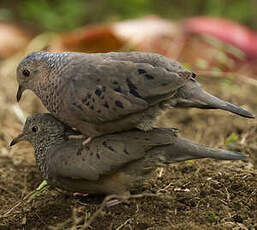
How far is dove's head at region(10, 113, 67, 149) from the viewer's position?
12.1ft

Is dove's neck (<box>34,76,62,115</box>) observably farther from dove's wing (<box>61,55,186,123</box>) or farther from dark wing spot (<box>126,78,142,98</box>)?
dark wing spot (<box>126,78,142,98</box>)

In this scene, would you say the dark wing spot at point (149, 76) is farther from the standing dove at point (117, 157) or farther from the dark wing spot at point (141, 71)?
the standing dove at point (117, 157)

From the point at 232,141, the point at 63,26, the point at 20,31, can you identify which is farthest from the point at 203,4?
the point at 232,141

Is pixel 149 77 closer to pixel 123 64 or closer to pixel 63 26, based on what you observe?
pixel 123 64

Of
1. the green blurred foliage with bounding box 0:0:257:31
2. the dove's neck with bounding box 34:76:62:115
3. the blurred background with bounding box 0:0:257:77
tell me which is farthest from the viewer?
the green blurred foliage with bounding box 0:0:257:31

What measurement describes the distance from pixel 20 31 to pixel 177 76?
20.4 ft

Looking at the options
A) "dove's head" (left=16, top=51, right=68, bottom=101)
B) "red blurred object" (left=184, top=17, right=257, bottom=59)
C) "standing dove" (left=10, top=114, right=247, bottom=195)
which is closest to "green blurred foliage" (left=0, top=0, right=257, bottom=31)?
"red blurred object" (left=184, top=17, right=257, bottom=59)

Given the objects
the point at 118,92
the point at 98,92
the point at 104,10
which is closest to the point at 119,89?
the point at 118,92

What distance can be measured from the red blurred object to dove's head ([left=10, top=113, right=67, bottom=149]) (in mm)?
4053

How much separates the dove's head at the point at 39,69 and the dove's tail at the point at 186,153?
0.94 metres

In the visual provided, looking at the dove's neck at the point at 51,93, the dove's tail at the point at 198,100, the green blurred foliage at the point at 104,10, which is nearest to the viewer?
the dove's tail at the point at 198,100

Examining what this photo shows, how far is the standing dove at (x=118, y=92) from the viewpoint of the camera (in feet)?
10.4

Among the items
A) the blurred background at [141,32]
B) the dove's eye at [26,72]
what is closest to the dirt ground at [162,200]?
the dove's eye at [26,72]

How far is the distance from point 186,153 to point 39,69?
126cm
